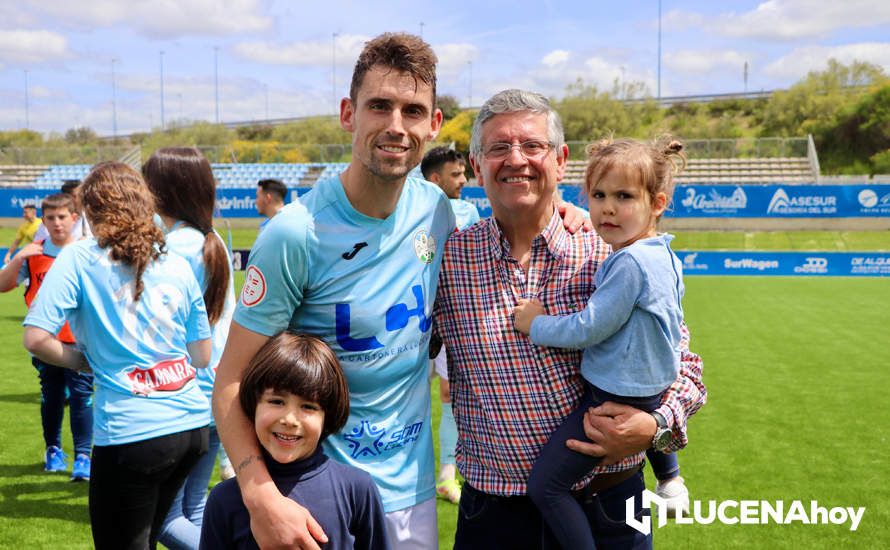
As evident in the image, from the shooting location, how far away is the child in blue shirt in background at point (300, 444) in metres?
2.10

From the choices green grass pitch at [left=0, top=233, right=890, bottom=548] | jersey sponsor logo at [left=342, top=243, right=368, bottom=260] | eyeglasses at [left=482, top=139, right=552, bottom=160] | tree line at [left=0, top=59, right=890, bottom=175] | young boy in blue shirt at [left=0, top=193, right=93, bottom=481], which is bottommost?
green grass pitch at [left=0, top=233, right=890, bottom=548]

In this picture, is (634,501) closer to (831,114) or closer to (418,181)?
(418,181)

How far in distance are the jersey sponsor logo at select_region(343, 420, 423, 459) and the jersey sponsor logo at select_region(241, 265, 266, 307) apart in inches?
19.9

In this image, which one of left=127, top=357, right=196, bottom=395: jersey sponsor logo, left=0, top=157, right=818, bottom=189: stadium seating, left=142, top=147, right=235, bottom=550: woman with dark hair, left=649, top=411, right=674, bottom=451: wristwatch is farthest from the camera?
left=0, top=157, right=818, bottom=189: stadium seating

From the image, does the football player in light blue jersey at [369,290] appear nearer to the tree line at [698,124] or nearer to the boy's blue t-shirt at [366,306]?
the boy's blue t-shirt at [366,306]

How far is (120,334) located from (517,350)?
5.89 feet

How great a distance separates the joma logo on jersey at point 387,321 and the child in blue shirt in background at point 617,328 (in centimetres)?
31

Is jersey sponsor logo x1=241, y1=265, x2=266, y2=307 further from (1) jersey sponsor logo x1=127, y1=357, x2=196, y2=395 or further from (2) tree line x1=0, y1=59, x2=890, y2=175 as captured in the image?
(2) tree line x1=0, y1=59, x2=890, y2=175

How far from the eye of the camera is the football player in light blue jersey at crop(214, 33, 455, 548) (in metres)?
2.12

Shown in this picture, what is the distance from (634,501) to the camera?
2.56 metres

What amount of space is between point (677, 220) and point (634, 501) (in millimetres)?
19987

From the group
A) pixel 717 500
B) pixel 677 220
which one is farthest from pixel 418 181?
pixel 677 220

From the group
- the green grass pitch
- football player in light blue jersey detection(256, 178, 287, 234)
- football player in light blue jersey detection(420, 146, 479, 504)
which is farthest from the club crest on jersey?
football player in light blue jersey detection(256, 178, 287, 234)

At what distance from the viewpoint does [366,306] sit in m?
2.27
